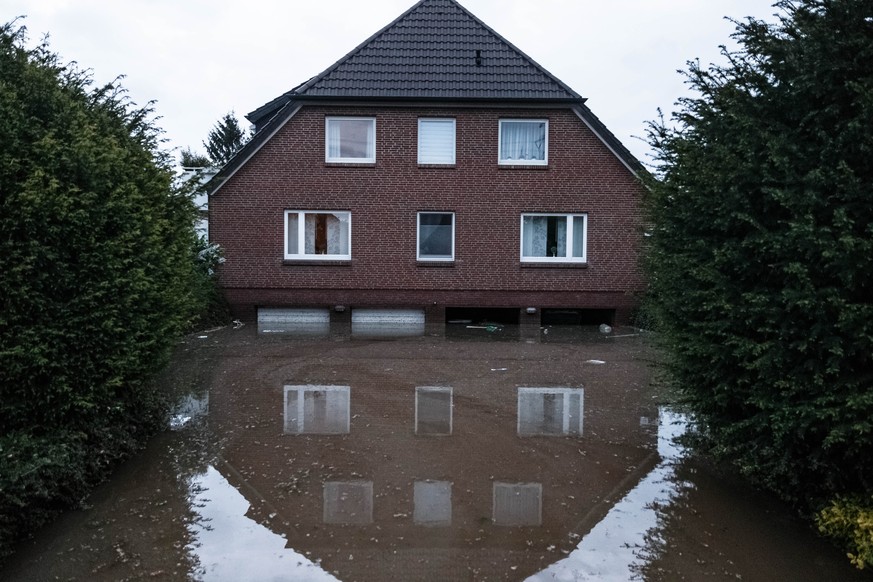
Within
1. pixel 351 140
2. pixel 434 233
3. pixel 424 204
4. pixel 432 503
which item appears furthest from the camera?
pixel 434 233

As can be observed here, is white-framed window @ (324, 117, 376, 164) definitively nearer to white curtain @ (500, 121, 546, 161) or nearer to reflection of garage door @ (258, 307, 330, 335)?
white curtain @ (500, 121, 546, 161)

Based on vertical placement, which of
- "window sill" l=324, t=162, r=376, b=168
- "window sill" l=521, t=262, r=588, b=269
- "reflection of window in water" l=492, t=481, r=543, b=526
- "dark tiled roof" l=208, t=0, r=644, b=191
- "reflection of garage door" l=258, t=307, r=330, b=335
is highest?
"dark tiled roof" l=208, t=0, r=644, b=191

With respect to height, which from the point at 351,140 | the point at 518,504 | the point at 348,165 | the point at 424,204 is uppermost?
the point at 351,140

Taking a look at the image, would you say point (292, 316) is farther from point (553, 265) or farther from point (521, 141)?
point (521, 141)

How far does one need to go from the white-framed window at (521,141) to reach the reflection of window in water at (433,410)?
10.9m

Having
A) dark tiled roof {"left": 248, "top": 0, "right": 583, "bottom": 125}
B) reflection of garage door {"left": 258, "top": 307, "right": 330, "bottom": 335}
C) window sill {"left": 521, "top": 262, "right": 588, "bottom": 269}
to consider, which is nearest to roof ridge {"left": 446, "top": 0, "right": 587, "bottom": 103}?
dark tiled roof {"left": 248, "top": 0, "right": 583, "bottom": 125}

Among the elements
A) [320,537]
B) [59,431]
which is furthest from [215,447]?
[320,537]

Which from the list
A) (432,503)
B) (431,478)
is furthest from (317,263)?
(432,503)

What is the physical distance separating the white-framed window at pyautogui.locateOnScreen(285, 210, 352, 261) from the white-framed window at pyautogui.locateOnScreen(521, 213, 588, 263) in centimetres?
478

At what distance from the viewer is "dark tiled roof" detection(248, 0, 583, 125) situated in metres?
18.9

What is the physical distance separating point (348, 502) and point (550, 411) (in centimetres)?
369

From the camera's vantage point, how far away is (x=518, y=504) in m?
5.55

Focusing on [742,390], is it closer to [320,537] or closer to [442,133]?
[320,537]

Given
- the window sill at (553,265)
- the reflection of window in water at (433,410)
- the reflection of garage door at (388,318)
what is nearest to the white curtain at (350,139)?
the reflection of garage door at (388,318)
